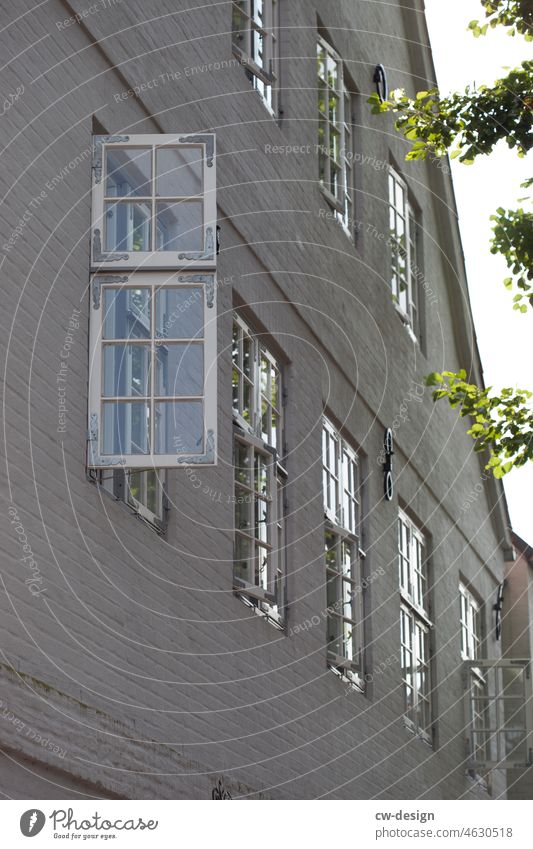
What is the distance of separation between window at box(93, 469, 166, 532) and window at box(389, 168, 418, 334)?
317 inches

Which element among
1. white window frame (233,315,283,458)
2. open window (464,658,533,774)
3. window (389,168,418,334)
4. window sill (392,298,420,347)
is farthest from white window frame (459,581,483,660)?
white window frame (233,315,283,458)

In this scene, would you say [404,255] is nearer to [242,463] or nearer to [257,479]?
[257,479]

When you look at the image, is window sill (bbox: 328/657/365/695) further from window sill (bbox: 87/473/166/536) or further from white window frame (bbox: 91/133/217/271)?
white window frame (bbox: 91/133/217/271)

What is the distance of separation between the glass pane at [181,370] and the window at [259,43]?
13.5 feet

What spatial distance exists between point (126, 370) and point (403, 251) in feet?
31.9

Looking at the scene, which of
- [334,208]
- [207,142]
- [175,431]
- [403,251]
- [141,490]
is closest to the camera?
[175,431]

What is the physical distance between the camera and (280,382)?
1265 centimetres

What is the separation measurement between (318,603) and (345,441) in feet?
7.68

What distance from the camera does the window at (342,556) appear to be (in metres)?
13.5

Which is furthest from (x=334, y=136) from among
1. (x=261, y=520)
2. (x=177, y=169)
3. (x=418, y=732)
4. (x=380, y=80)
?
(x=418, y=732)

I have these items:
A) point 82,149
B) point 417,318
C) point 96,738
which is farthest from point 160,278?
point 417,318

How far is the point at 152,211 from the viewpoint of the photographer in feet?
28.9

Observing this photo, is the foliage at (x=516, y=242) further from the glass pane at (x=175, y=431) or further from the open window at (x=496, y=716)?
the open window at (x=496, y=716)

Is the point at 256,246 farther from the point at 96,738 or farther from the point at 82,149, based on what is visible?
the point at 96,738
